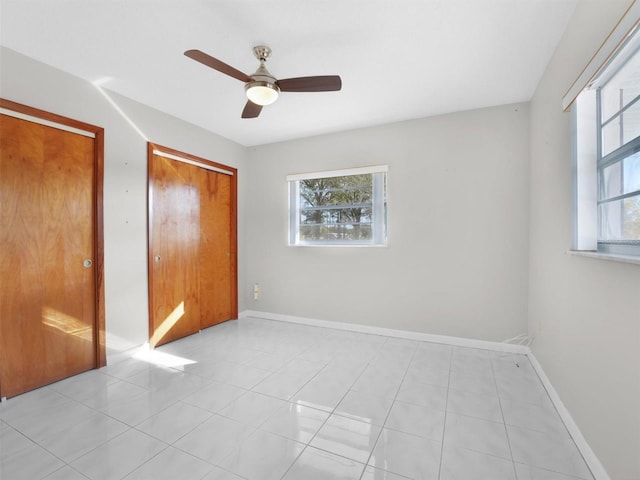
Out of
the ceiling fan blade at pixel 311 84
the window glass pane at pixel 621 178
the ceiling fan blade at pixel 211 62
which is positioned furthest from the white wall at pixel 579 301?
the ceiling fan blade at pixel 211 62

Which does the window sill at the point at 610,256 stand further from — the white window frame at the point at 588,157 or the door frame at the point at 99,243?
the door frame at the point at 99,243

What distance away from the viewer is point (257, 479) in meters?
1.35

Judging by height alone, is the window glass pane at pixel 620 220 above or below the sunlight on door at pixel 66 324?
above

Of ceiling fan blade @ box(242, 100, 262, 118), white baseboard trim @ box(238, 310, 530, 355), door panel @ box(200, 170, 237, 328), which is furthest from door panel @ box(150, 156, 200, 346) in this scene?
ceiling fan blade @ box(242, 100, 262, 118)

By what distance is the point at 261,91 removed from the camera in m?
1.99

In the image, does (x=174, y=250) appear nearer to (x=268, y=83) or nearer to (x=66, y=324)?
(x=66, y=324)

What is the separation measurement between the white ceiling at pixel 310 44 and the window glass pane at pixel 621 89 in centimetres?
61

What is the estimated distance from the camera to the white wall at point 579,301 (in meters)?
1.16

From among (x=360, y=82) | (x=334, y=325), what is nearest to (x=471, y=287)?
(x=334, y=325)

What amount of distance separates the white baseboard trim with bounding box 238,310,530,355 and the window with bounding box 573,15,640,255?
1600mm

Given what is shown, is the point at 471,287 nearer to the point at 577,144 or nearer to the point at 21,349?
the point at 577,144

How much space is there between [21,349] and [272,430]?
6.55 ft

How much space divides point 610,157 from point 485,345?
2.10 metres

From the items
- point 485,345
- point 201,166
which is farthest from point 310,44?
point 485,345
